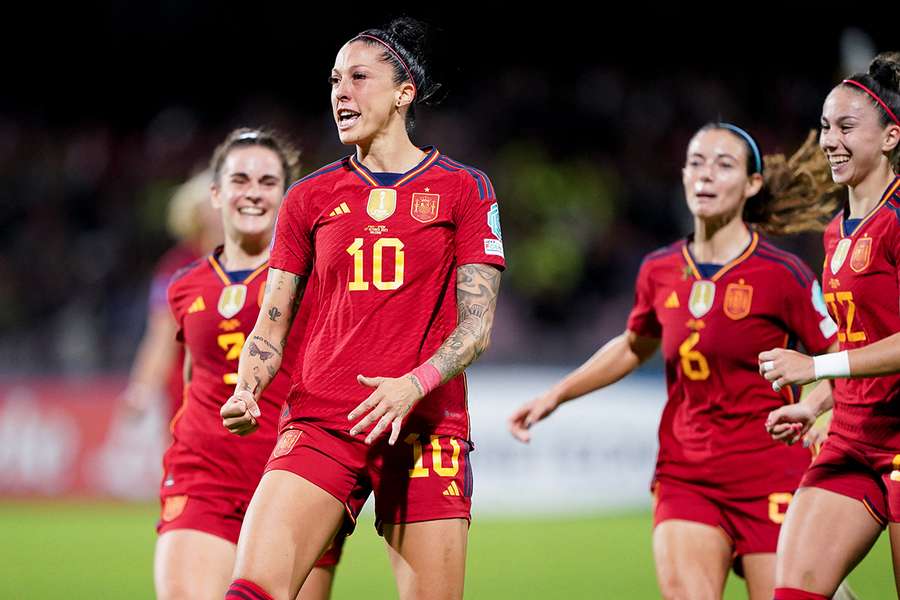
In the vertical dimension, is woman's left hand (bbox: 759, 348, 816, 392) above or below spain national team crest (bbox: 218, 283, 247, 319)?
below

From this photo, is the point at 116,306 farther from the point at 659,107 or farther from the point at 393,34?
the point at 393,34

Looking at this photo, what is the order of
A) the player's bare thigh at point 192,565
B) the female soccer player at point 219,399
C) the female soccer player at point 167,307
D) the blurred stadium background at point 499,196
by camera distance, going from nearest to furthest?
the player's bare thigh at point 192,565 < the female soccer player at point 219,399 < the female soccer player at point 167,307 < the blurred stadium background at point 499,196

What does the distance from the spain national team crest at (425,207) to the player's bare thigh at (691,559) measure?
2009mm

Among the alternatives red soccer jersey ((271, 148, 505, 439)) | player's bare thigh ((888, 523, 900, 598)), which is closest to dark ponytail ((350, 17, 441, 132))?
red soccer jersey ((271, 148, 505, 439))

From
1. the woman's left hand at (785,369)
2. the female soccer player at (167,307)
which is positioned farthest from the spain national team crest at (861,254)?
the female soccer player at (167,307)

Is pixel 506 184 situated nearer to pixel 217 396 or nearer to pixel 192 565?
pixel 217 396

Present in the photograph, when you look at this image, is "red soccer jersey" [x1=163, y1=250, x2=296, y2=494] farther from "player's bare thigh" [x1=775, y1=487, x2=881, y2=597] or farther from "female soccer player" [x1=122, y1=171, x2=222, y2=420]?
"player's bare thigh" [x1=775, y1=487, x2=881, y2=597]

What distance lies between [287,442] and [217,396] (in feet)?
3.99

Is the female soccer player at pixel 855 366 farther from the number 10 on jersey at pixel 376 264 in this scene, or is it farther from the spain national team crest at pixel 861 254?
the number 10 on jersey at pixel 376 264

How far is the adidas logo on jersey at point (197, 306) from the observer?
5.61 m

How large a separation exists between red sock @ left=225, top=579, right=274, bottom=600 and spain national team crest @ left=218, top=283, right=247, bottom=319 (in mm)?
1743

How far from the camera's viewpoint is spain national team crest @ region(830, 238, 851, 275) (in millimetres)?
5027

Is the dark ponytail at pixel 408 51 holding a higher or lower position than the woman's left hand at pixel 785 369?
higher

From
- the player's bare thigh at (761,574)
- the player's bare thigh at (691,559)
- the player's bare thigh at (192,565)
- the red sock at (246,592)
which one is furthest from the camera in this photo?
the player's bare thigh at (761,574)
